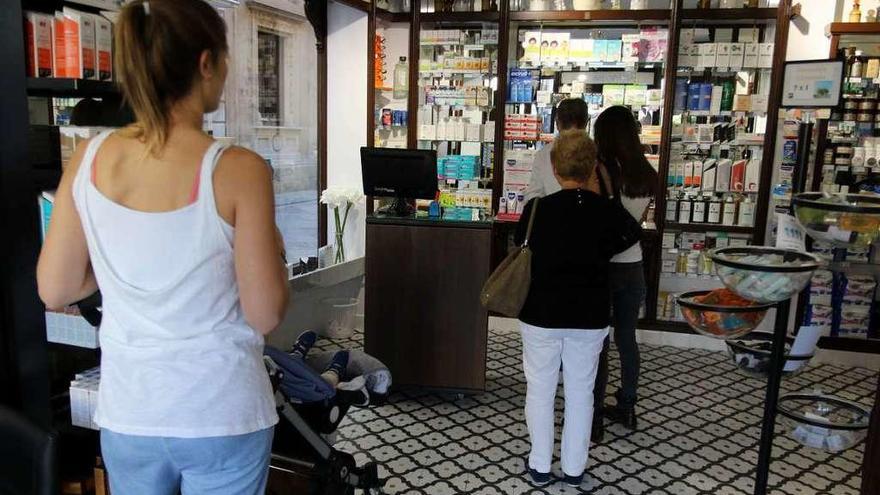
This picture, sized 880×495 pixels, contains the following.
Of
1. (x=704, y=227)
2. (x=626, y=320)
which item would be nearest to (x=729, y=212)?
(x=704, y=227)

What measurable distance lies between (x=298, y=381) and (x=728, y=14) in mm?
4146

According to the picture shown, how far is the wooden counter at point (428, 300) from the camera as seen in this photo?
3695 millimetres

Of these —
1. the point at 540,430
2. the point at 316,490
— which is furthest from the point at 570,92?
the point at 316,490

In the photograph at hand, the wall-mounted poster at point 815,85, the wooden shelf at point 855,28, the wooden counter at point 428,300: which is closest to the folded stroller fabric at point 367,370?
the wooden counter at point 428,300

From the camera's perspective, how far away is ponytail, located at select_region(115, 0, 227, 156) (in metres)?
1.13

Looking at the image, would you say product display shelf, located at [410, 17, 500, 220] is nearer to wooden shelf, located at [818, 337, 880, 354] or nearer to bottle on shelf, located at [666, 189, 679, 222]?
bottle on shelf, located at [666, 189, 679, 222]

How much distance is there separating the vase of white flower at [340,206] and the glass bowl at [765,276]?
3204 millimetres

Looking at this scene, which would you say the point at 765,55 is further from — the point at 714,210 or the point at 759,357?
the point at 759,357

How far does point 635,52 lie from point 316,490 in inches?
160

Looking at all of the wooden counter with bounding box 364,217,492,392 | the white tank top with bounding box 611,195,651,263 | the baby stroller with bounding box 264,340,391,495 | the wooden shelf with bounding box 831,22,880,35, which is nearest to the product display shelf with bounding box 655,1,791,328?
the wooden shelf with bounding box 831,22,880,35

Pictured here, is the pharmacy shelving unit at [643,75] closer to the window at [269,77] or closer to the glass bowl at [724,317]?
the window at [269,77]

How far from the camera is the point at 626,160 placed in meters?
3.10

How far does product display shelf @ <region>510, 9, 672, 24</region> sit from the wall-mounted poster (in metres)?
1.91

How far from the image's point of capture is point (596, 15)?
4.97 m
